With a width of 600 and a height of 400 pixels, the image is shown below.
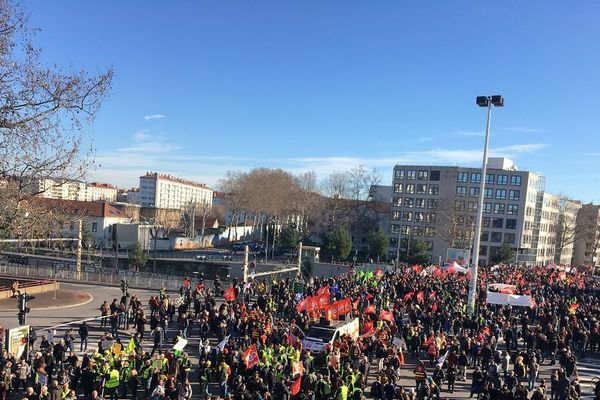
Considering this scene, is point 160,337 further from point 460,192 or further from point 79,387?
point 460,192

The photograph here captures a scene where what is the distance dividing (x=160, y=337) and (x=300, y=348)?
18.5 ft

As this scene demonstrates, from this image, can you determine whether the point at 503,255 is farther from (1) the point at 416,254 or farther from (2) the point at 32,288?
(2) the point at 32,288

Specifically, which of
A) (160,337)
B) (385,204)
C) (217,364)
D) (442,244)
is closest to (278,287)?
(160,337)

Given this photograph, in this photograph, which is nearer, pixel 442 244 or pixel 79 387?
pixel 79 387

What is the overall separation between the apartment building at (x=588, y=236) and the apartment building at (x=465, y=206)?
24779 mm

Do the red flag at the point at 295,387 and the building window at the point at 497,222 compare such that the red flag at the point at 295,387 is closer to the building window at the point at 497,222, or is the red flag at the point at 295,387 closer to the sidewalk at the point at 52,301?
the sidewalk at the point at 52,301

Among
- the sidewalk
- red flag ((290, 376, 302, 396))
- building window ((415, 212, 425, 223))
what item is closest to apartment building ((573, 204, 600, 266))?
building window ((415, 212, 425, 223))

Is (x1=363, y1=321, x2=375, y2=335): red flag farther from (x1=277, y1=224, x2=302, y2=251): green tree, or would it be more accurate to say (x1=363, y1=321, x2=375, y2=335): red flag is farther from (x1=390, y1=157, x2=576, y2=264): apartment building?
(x1=390, y1=157, x2=576, y2=264): apartment building

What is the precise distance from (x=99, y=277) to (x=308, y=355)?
2822 centimetres

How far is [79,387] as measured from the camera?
16156mm

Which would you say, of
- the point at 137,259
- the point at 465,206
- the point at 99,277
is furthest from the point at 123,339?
the point at 465,206

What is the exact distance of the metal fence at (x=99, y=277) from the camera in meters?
38.7

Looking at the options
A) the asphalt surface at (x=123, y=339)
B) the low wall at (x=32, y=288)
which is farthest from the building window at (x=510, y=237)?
the low wall at (x=32, y=288)

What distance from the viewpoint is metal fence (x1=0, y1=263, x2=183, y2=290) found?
3872 centimetres
